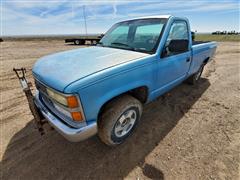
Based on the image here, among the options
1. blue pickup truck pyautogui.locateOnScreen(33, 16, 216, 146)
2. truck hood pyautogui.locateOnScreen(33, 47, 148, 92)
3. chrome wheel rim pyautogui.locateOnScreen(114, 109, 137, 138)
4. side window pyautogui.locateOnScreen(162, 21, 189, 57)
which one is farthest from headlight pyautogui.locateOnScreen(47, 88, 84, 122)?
side window pyautogui.locateOnScreen(162, 21, 189, 57)

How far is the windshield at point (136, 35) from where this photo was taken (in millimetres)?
2645

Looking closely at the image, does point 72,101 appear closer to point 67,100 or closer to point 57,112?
point 67,100

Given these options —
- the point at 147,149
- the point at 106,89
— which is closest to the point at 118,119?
the point at 106,89

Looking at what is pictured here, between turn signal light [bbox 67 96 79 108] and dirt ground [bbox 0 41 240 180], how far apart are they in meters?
1.06

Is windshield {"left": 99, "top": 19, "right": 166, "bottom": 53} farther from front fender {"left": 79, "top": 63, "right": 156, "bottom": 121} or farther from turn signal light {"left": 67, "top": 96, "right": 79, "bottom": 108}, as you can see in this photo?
turn signal light {"left": 67, "top": 96, "right": 79, "bottom": 108}

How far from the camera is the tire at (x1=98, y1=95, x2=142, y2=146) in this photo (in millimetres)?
2193

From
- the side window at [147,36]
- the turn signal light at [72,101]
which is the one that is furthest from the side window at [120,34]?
the turn signal light at [72,101]

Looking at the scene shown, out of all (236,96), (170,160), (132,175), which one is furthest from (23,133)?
(236,96)

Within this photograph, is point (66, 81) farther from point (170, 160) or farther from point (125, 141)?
point (170, 160)

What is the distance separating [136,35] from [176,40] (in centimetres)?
82

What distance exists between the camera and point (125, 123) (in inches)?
101

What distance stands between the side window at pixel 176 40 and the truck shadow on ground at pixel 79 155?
4.61 ft

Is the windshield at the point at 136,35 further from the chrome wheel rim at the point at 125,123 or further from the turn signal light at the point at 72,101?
the turn signal light at the point at 72,101

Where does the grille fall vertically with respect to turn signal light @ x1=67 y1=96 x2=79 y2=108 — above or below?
below
